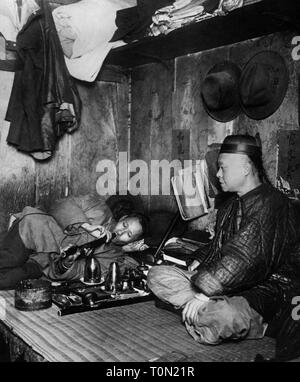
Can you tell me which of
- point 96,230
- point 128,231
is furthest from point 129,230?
point 96,230

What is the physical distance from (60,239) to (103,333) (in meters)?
1.53

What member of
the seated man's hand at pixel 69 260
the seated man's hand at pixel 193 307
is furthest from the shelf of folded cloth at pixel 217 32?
the seated man's hand at pixel 69 260

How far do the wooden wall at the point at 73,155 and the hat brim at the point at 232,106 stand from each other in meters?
1.76

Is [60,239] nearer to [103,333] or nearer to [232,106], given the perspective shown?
[103,333]

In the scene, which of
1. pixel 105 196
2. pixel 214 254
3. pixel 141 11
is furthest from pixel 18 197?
pixel 214 254

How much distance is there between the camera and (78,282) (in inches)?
167

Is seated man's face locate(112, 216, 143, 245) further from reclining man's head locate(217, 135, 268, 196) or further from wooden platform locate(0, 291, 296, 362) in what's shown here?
reclining man's head locate(217, 135, 268, 196)

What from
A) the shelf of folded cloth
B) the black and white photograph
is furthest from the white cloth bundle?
the shelf of folded cloth

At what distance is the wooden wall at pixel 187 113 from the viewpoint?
3.90 m

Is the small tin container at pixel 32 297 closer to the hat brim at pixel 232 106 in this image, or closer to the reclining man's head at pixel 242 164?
the reclining man's head at pixel 242 164

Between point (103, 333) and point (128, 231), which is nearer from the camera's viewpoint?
point (103, 333)

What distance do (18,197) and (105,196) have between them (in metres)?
1.17

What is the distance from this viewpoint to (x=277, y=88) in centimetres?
381

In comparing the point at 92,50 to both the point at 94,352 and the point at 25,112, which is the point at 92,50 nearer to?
the point at 25,112
